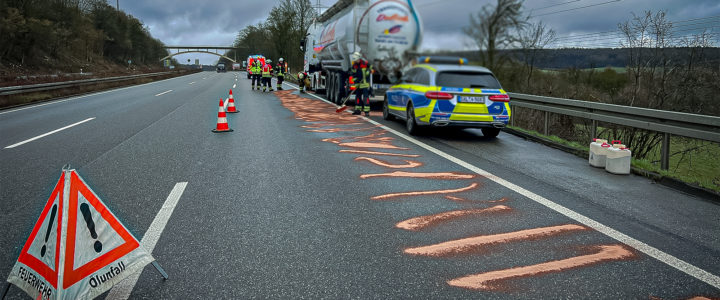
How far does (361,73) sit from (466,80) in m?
4.89

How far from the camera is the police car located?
9.45 meters

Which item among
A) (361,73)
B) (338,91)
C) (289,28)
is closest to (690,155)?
(361,73)

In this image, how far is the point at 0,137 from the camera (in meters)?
9.80

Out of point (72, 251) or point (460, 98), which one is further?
point (460, 98)

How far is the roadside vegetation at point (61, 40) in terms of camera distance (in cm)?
3656

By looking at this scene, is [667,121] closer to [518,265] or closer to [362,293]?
[518,265]

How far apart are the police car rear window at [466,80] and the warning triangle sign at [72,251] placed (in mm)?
7492

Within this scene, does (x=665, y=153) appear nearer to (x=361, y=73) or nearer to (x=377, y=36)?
(x=361, y=73)

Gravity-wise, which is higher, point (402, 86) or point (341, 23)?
point (341, 23)

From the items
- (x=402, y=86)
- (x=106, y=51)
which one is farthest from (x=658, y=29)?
(x=106, y=51)

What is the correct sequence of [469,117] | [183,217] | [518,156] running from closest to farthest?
[183,217] < [518,156] < [469,117]

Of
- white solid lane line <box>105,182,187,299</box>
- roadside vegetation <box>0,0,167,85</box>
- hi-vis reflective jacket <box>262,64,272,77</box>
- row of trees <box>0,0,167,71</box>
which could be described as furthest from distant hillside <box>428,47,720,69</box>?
row of trees <box>0,0,167,71</box>

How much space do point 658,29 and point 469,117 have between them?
27.0ft

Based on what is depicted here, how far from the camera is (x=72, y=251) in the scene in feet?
9.07
